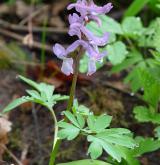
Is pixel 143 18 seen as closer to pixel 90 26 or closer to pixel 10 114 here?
pixel 90 26

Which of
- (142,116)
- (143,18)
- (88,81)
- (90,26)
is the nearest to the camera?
(142,116)

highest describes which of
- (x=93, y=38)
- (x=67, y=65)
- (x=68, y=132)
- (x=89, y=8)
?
(x=89, y=8)

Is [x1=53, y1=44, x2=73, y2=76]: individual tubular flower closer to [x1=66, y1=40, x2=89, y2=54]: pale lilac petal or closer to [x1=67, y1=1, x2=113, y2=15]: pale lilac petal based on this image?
[x1=66, y1=40, x2=89, y2=54]: pale lilac petal

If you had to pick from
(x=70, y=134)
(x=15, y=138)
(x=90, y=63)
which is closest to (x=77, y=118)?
(x=70, y=134)

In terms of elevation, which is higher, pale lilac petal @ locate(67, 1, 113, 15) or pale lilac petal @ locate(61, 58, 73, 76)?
pale lilac petal @ locate(67, 1, 113, 15)

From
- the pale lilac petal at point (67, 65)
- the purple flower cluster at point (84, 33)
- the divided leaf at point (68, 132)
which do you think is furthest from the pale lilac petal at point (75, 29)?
the divided leaf at point (68, 132)

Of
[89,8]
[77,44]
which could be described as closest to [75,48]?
[77,44]

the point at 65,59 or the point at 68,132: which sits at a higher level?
the point at 65,59

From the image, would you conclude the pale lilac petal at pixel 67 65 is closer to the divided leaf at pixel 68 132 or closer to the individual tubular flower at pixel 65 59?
the individual tubular flower at pixel 65 59

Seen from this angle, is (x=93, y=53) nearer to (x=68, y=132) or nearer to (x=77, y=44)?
(x=77, y=44)

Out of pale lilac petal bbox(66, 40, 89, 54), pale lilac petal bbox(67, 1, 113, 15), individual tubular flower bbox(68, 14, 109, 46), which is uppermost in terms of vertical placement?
pale lilac petal bbox(67, 1, 113, 15)

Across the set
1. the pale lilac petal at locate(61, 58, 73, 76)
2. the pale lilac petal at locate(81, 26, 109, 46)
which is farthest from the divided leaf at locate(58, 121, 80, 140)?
the pale lilac petal at locate(81, 26, 109, 46)
